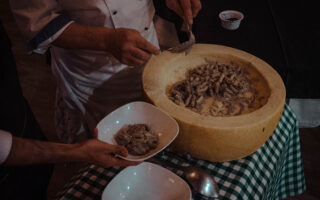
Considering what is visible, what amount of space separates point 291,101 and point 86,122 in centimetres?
116

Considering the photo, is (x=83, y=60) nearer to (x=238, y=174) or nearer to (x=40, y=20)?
(x=40, y=20)

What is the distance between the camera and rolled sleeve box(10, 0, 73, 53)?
112 cm

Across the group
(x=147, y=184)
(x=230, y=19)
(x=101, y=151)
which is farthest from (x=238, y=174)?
(x=230, y=19)

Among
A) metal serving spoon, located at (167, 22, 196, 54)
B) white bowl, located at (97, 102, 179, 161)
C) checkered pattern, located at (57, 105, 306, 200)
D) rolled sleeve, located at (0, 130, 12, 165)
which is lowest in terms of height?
checkered pattern, located at (57, 105, 306, 200)

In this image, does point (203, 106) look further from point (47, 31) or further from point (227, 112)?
point (47, 31)

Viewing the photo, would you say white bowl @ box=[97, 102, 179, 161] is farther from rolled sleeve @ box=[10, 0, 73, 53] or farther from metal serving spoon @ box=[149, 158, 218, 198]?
rolled sleeve @ box=[10, 0, 73, 53]

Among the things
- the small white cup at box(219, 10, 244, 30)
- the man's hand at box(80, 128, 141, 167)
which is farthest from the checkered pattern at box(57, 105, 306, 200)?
→ the small white cup at box(219, 10, 244, 30)

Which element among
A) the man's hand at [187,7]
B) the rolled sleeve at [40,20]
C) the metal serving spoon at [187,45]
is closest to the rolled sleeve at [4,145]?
the rolled sleeve at [40,20]

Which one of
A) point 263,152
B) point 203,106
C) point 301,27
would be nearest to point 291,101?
point 301,27

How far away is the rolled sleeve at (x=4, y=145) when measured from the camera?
32.4 inches

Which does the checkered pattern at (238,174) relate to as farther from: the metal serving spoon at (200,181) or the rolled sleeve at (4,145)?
the rolled sleeve at (4,145)

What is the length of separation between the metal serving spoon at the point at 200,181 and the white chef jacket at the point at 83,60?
594 mm

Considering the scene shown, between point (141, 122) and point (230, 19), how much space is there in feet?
3.70

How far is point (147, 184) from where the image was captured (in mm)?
929
